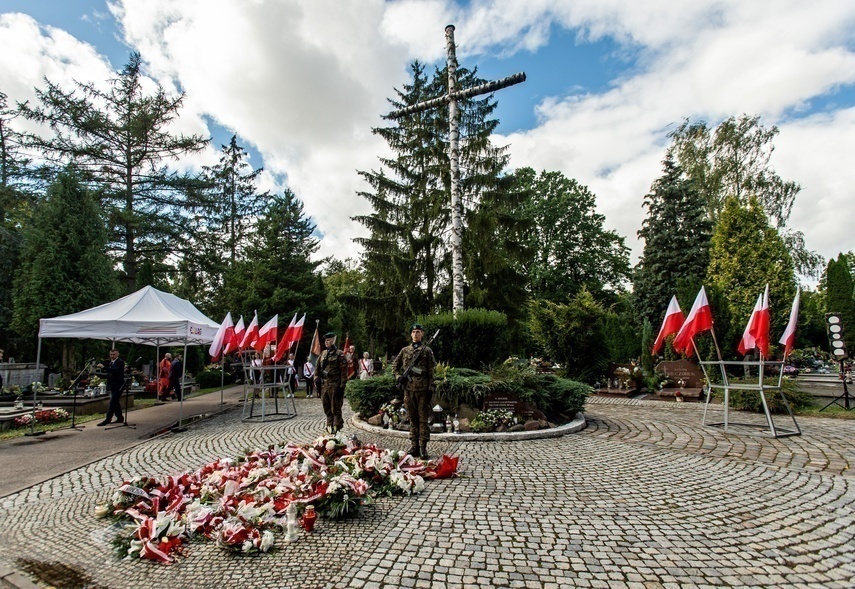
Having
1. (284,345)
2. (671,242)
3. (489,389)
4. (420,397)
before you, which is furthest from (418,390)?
(671,242)

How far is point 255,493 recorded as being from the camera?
4.48 metres

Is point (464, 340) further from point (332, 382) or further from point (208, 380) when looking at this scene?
point (208, 380)

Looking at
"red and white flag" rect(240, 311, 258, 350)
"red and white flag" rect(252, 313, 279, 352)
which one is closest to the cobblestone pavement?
"red and white flag" rect(252, 313, 279, 352)

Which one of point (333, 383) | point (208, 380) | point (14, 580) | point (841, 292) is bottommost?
point (14, 580)

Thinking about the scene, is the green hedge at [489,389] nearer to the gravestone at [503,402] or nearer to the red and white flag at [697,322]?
the gravestone at [503,402]

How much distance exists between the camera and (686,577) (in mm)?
3061

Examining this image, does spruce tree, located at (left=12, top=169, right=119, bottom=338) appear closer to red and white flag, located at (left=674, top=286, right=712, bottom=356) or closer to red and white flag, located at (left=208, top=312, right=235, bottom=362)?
red and white flag, located at (left=208, top=312, right=235, bottom=362)

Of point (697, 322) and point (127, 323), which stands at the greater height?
point (127, 323)

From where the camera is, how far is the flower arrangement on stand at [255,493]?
370 cm

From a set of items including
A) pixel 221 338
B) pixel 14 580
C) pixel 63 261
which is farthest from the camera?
pixel 63 261

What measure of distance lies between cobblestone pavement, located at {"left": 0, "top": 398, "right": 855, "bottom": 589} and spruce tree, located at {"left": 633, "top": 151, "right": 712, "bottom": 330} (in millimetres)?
20835

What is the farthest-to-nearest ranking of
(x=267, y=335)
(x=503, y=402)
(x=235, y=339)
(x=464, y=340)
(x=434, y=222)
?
(x=434, y=222), (x=235, y=339), (x=267, y=335), (x=464, y=340), (x=503, y=402)

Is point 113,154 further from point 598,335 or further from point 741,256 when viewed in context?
point 741,256

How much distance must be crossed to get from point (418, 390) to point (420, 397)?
0.36ft
